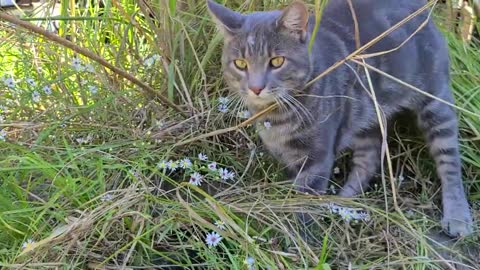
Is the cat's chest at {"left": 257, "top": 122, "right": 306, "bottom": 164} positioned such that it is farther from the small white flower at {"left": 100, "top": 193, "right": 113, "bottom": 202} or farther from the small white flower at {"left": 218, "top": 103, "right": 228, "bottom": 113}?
the small white flower at {"left": 100, "top": 193, "right": 113, "bottom": 202}

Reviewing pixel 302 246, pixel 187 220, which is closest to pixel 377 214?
pixel 302 246

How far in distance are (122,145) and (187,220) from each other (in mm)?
434

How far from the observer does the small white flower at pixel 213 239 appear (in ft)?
4.59

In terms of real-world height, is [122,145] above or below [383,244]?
above

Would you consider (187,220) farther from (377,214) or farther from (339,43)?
(339,43)

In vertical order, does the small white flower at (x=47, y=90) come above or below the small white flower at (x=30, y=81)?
below

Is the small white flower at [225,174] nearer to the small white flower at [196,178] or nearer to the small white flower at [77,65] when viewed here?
the small white flower at [196,178]

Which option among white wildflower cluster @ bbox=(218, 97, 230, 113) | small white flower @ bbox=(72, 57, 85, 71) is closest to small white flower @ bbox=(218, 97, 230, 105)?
white wildflower cluster @ bbox=(218, 97, 230, 113)

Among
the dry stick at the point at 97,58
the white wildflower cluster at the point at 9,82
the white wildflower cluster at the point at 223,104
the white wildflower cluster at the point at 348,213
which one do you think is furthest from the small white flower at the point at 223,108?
the white wildflower cluster at the point at 9,82

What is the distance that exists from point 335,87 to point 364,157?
36cm

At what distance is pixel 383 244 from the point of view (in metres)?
1.61

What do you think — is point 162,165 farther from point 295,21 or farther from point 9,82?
point 9,82

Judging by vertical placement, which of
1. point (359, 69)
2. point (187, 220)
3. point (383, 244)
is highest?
point (359, 69)

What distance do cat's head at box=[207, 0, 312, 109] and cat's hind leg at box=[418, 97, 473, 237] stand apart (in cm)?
51
